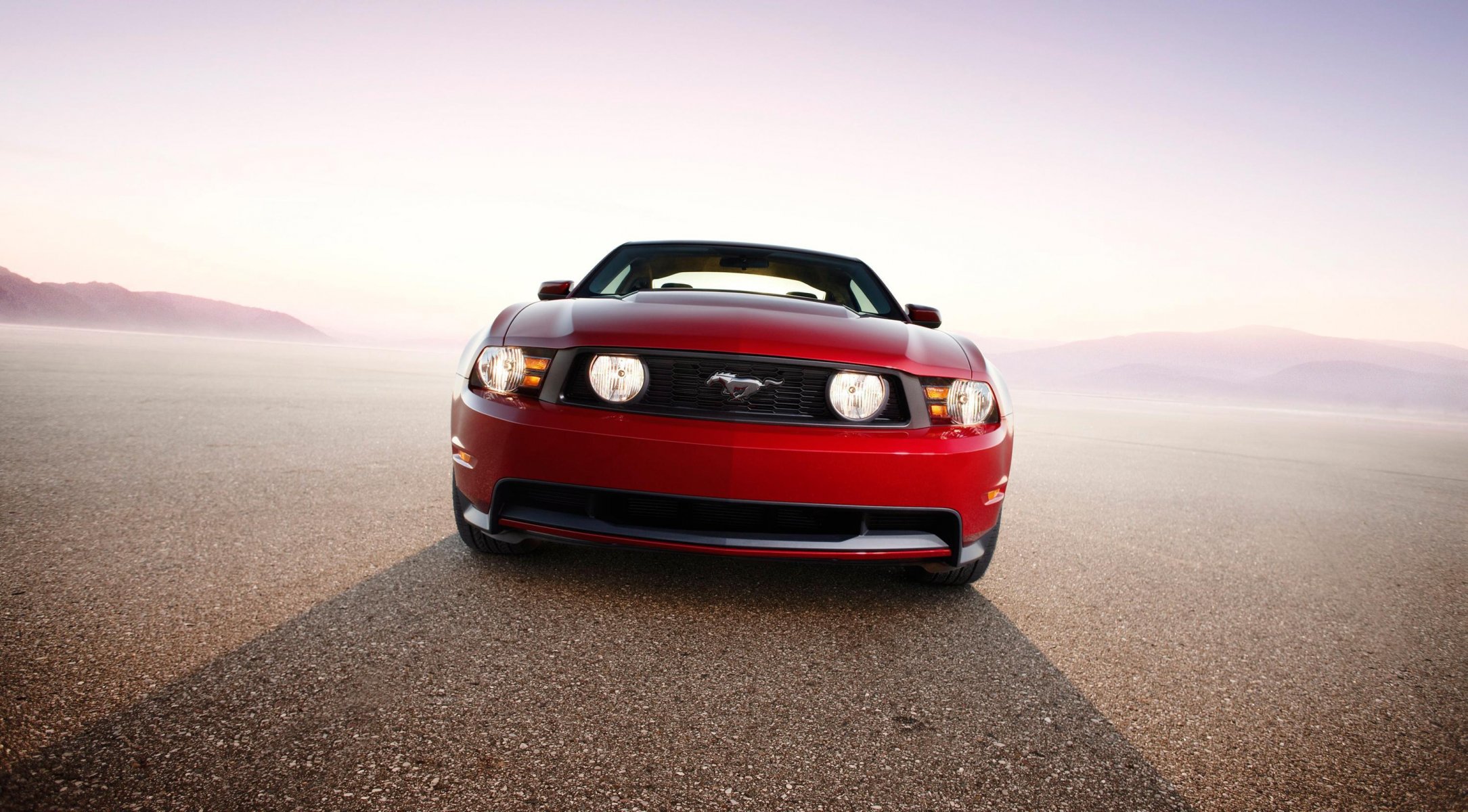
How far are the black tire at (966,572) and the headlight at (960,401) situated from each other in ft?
1.23

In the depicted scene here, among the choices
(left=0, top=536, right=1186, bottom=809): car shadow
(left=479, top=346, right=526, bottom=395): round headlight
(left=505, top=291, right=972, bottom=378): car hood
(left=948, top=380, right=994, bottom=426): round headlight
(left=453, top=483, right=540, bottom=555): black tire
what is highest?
(left=505, top=291, right=972, bottom=378): car hood

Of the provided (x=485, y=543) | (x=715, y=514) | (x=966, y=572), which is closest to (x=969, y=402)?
(x=966, y=572)

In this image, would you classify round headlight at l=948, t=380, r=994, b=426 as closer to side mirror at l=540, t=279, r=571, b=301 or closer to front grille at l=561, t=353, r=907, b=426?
front grille at l=561, t=353, r=907, b=426

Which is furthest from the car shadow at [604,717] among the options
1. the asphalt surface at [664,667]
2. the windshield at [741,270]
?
the windshield at [741,270]

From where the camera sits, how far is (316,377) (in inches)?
492

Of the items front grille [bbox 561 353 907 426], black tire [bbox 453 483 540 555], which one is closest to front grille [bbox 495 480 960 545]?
front grille [bbox 561 353 907 426]

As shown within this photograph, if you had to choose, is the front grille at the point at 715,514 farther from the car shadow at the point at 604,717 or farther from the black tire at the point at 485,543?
the black tire at the point at 485,543

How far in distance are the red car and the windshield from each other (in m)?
1.24

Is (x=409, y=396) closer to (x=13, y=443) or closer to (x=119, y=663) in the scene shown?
(x=13, y=443)

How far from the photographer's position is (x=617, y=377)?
218cm

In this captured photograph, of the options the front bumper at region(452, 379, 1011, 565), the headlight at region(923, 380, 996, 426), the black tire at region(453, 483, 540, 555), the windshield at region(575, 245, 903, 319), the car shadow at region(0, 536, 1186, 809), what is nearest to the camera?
the car shadow at region(0, 536, 1186, 809)

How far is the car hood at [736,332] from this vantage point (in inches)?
85.7

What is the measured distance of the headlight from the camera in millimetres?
2260

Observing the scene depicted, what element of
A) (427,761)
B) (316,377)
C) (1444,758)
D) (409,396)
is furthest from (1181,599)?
(316,377)
